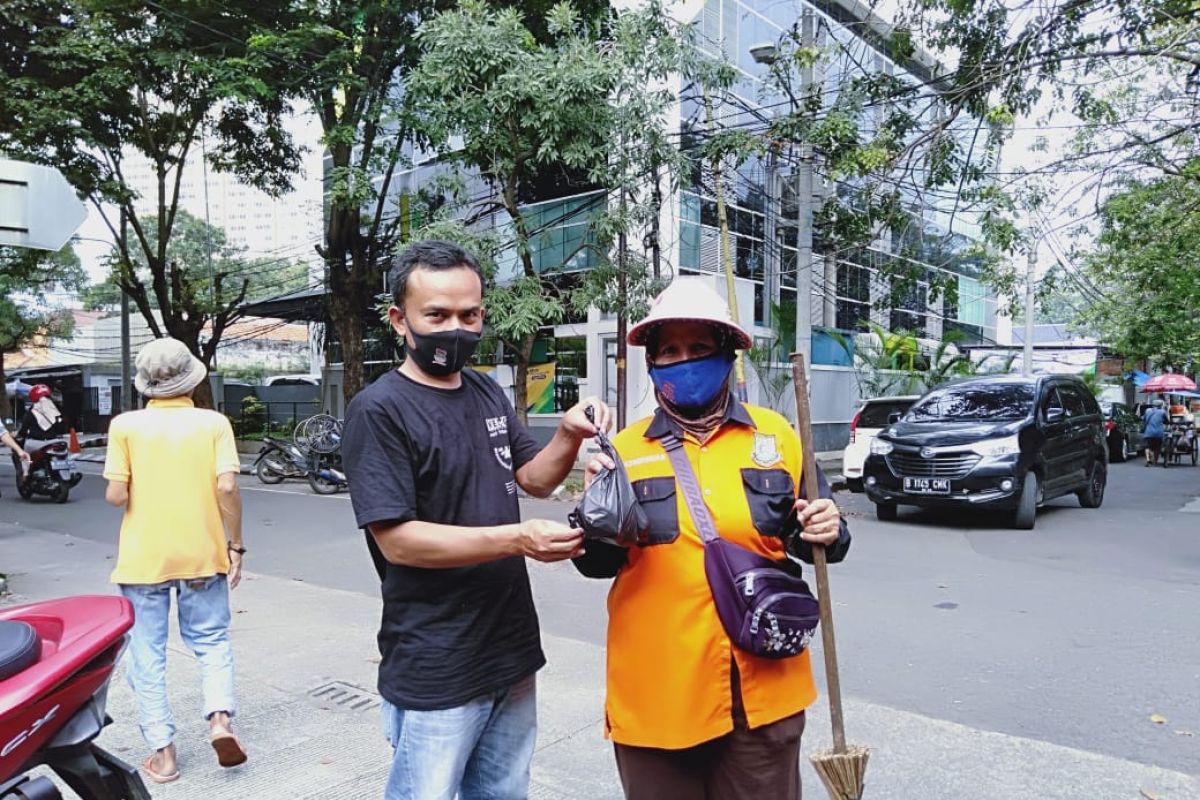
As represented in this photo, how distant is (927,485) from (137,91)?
15014mm

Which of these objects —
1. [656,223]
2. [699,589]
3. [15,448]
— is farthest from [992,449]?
[15,448]

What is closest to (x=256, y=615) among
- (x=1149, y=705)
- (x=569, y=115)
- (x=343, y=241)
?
(x=1149, y=705)

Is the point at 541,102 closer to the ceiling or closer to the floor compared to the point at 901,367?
closer to the ceiling

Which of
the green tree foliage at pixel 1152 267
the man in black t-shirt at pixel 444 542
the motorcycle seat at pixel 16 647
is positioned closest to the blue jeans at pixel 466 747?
the man in black t-shirt at pixel 444 542

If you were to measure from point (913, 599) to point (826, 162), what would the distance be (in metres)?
7.77

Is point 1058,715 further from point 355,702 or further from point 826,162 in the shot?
point 826,162

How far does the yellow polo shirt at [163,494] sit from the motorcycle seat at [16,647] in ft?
3.88

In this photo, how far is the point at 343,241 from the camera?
53.0 feet

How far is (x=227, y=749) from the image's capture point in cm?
328

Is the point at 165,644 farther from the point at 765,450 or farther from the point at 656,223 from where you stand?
the point at 656,223

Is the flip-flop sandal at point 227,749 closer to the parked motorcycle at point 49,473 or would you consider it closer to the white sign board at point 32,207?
the white sign board at point 32,207

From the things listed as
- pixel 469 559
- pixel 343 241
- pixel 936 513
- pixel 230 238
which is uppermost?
pixel 230 238

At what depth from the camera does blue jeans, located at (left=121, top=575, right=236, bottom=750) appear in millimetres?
3197

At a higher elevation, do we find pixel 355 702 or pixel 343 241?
pixel 343 241
